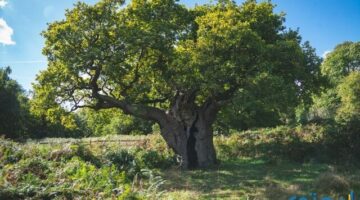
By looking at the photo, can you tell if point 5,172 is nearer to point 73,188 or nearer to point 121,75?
point 73,188

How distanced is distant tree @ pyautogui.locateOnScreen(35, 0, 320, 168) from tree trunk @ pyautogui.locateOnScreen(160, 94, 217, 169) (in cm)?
6

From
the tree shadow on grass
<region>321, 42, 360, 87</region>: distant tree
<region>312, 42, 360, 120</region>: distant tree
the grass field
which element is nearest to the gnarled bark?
the grass field

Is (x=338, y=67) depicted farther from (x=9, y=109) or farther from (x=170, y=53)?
(x=170, y=53)

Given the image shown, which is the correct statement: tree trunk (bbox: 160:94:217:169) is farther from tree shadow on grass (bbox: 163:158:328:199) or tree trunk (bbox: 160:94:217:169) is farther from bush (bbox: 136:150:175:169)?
tree shadow on grass (bbox: 163:158:328:199)

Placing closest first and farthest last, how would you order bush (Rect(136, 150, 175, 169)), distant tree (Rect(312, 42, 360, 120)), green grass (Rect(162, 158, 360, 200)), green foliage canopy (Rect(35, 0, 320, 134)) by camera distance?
1. green grass (Rect(162, 158, 360, 200))
2. green foliage canopy (Rect(35, 0, 320, 134))
3. bush (Rect(136, 150, 175, 169))
4. distant tree (Rect(312, 42, 360, 120))

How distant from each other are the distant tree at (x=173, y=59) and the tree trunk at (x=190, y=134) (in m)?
0.06

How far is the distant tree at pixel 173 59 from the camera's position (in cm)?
1798

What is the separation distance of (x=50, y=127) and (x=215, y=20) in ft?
154

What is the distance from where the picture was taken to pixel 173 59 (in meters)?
19.0

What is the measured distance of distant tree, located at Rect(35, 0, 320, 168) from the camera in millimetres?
17984

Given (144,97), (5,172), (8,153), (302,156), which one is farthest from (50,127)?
(5,172)

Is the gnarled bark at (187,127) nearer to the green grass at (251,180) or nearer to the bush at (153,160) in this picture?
the bush at (153,160)

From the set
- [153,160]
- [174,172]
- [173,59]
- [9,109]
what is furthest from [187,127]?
[9,109]

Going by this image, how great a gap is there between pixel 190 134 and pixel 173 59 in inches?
181
